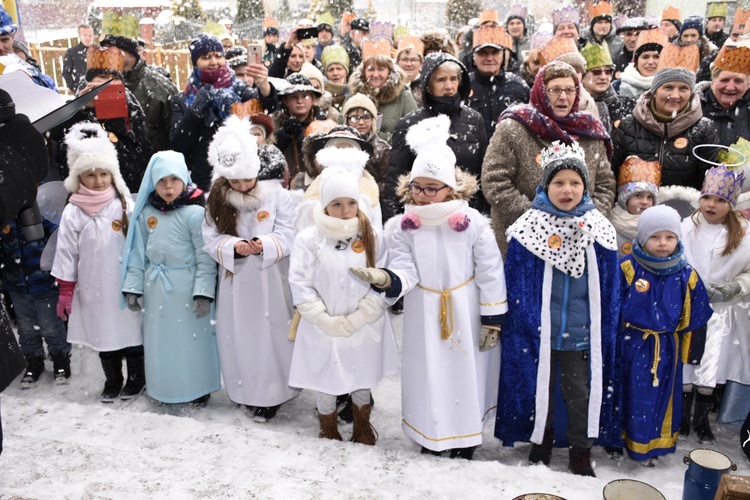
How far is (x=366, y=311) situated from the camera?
3.85m

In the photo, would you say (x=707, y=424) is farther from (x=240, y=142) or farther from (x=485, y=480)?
(x=240, y=142)

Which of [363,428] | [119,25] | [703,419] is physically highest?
[119,25]

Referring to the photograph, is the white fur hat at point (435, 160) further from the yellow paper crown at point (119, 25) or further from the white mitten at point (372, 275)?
the yellow paper crown at point (119, 25)

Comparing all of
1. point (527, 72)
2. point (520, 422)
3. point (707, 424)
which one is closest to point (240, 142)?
point (520, 422)

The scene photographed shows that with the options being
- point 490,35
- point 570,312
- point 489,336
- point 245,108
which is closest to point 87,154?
point 245,108

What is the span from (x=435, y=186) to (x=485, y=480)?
1.66 metres

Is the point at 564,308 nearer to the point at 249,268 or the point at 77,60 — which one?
the point at 249,268

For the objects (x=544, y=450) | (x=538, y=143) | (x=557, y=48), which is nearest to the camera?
(x=544, y=450)

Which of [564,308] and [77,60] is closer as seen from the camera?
[564,308]

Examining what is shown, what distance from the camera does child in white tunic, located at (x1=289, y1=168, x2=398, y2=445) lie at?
384 centimetres

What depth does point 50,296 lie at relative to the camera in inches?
196

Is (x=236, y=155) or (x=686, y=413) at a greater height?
(x=236, y=155)

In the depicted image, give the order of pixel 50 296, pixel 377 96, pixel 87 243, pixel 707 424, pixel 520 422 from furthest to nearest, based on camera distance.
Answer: pixel 377 96, pixel 50 296, pixel 87 243, pixel 707 424, pixel 520 422

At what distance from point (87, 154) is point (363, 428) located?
2.70 metres
